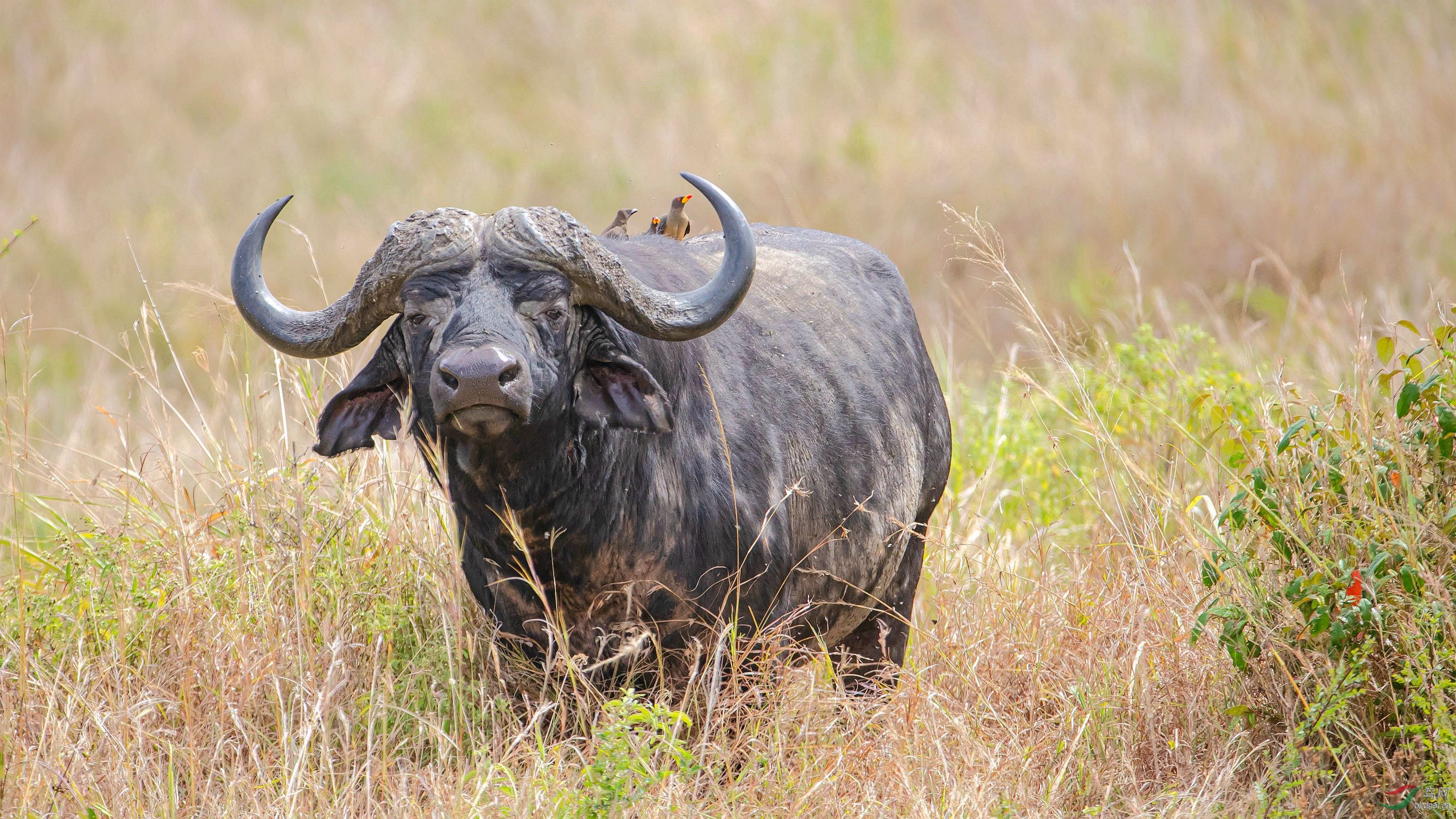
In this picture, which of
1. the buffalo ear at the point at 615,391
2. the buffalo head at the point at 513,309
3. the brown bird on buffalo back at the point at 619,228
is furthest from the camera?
the brown bird on buffalo back at the point at 619,228

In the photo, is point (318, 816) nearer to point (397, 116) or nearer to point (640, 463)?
point (640, 463)

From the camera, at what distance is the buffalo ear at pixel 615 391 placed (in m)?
3.46

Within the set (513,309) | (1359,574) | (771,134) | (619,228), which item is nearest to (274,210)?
(513,309)

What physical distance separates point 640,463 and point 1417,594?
1817mm

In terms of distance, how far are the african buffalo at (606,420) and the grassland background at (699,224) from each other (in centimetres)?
29

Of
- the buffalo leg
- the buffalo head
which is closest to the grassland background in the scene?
the buffalo leg

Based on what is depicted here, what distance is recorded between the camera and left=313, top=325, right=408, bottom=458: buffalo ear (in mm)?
3592

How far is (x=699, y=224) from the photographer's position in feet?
39.3

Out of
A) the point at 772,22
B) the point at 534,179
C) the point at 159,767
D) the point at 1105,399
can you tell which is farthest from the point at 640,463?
the point at 772,22

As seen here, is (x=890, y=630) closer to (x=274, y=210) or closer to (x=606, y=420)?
(x=606, y=420)

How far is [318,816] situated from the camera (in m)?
3.24

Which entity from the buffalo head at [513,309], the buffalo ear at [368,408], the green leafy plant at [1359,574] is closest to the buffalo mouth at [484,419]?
the buffalo head at [513,309]

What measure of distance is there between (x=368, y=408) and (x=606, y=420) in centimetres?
63

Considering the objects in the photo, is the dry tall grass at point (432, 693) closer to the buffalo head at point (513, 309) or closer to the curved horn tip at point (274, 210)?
the buffalo head at point (513, 309)
